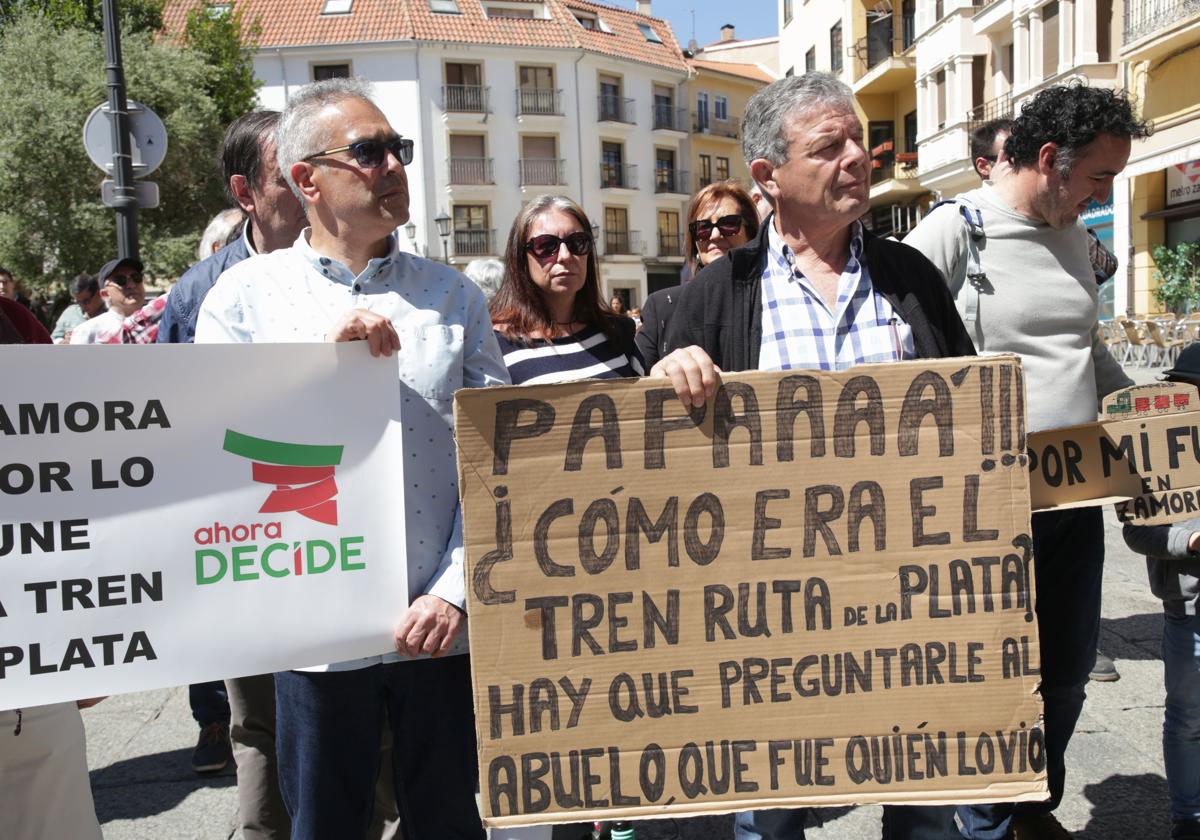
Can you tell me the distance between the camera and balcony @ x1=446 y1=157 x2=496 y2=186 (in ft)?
146

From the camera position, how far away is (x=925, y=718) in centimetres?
194

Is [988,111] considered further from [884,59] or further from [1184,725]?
[1184,725]

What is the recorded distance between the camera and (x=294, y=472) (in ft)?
6.65

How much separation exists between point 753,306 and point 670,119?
51.0m

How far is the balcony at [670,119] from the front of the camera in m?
50.3

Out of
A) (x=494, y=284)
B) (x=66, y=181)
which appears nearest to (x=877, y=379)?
(x=494, y=284)

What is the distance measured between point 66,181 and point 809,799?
85.4 feet

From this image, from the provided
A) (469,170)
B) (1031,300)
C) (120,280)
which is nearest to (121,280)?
(120,280)

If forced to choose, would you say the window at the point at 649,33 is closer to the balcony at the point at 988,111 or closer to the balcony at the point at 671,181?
the balcony at the point at 671,181

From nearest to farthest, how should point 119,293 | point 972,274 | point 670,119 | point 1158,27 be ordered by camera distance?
point 972,274, point 119,293, point 1158,27, point 670,119

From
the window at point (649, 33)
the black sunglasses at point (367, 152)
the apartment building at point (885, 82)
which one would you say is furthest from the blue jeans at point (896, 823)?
the window at point (649, 33)

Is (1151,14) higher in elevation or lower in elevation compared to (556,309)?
higher

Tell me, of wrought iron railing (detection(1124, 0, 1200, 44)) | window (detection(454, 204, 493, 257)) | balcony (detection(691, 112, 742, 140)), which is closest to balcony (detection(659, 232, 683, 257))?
balcony (detection(691, 112, 742, 140))

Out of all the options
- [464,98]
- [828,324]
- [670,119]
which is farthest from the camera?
[670,119]
